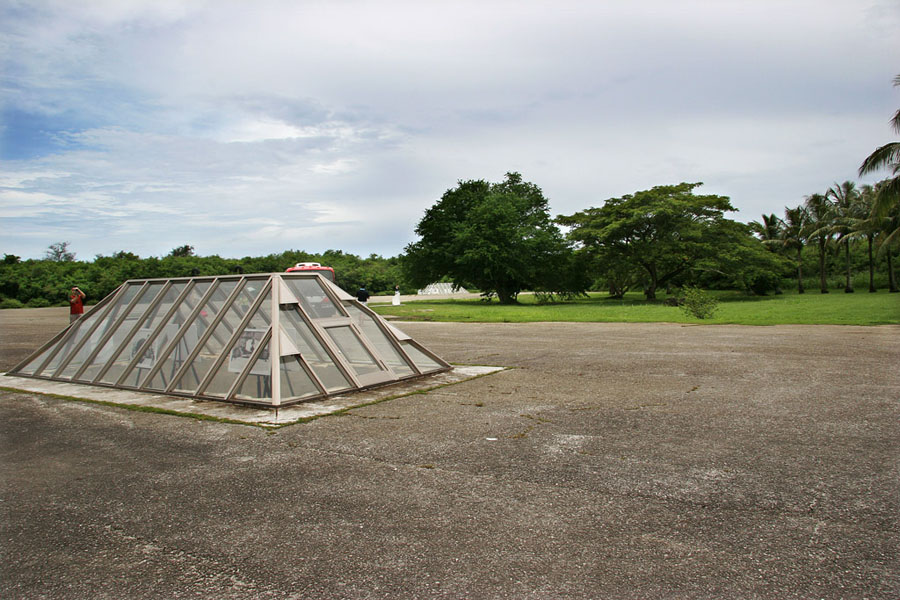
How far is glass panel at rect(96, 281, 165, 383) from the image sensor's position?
9.75m

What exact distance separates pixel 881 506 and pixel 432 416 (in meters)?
4.41

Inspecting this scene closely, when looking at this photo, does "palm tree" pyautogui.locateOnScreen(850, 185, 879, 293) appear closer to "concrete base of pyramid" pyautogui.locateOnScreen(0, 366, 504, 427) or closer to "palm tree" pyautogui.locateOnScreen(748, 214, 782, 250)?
"palm tree" pyautogui.locateOnScreen(748, 214, 782, 250)

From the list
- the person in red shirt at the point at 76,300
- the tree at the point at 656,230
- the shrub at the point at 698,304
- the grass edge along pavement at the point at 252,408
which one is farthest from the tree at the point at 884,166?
the person in red shirt at the point at 76,300

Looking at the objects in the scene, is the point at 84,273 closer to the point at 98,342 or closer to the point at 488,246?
the point at 488,246

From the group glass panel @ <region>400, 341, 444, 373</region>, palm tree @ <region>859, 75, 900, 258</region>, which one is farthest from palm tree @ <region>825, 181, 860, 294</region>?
glass panel @ <region>400, 341, 444, 373</region>

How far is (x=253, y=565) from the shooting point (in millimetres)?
3291

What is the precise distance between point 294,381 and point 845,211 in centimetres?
6357

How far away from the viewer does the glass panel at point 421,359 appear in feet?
34.1

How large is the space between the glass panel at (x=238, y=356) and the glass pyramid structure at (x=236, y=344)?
0.01m

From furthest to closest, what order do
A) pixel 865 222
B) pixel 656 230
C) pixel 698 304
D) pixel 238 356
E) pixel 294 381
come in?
pixel 865 222 → pixel 656 230 → pixel 698 304 → pixel 238 356 → pixel 294 381

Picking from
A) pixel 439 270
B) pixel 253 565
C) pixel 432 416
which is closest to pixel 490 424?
pixel 432 416

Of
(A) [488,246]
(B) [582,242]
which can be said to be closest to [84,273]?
(A) [488,246]

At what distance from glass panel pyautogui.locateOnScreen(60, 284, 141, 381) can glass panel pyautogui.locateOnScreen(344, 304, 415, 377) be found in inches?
176

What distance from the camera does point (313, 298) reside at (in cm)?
926
